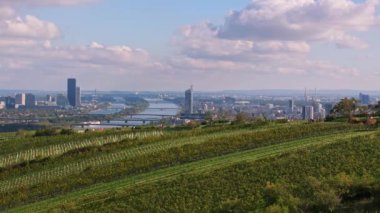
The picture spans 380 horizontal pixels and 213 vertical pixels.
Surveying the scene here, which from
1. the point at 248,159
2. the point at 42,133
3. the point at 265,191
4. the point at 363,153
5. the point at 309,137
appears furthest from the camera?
the point at 42,133

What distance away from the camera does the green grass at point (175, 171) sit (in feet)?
96.8

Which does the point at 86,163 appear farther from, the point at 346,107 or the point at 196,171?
the point at 346,107

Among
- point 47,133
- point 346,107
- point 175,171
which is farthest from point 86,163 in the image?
point 346,107

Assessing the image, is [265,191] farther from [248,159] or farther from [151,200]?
[248,159]

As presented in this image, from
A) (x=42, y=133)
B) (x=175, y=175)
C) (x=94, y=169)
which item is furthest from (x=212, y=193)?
(x=42, y=133)

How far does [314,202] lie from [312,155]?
32.8 feet

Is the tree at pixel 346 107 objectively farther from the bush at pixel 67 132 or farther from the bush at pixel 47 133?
the bush at pixel 47 133

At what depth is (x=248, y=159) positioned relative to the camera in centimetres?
3322

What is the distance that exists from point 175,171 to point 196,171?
207 centimetres

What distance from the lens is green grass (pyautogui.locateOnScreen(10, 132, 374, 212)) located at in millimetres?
29500

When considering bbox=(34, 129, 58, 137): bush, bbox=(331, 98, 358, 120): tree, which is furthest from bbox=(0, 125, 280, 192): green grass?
bbox=(331, 98, 358, 120): tree

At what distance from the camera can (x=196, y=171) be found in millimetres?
31875

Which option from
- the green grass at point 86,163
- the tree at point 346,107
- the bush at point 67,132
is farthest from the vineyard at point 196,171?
the tree at point 346,107

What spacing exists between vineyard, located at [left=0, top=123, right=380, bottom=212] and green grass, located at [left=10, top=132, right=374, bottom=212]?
0.08 m
